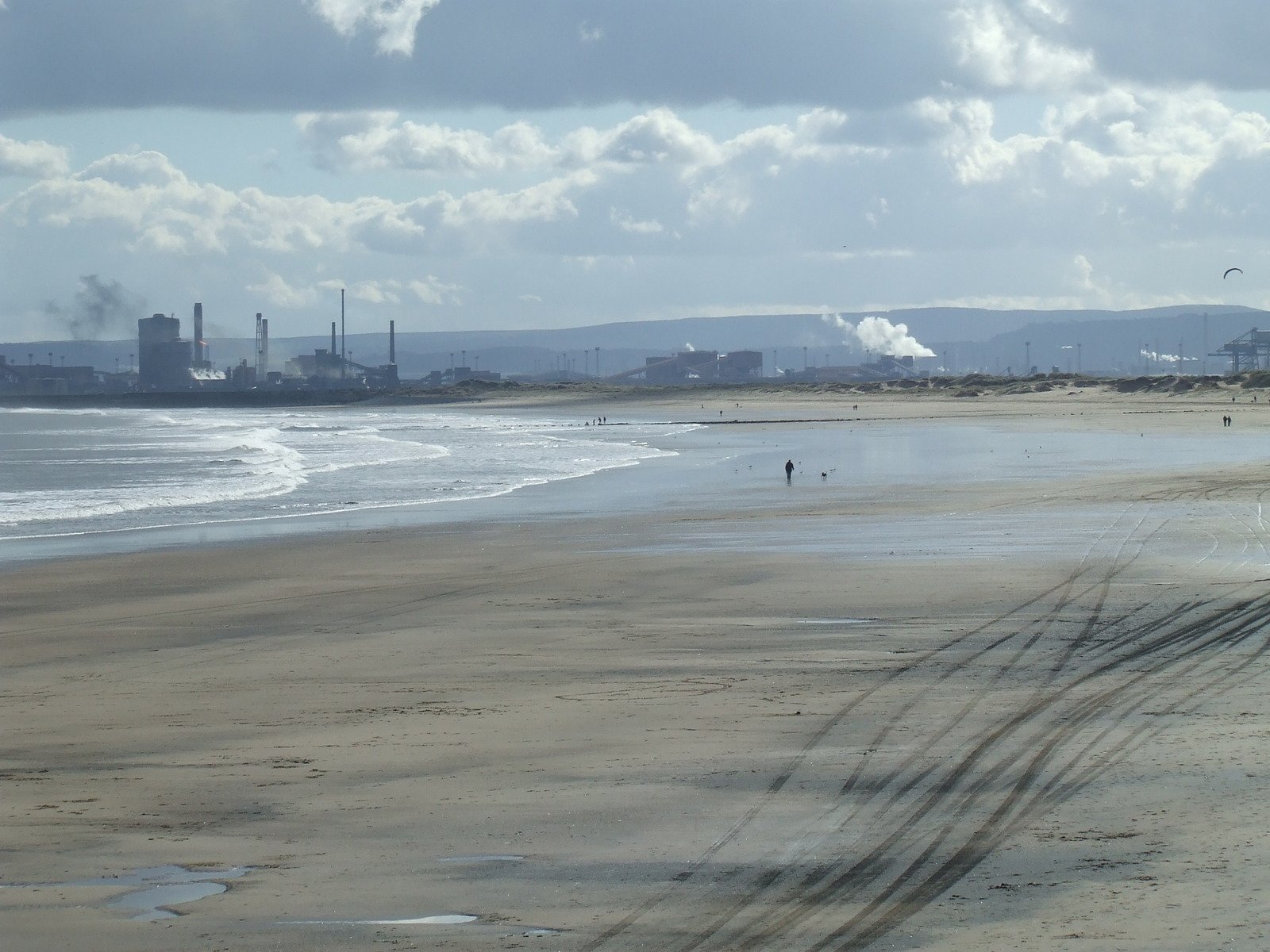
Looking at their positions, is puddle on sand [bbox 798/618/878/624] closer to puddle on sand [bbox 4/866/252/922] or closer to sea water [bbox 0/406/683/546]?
puddle on sand [bbox 4/866/252/922]

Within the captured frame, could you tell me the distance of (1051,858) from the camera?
7461mm

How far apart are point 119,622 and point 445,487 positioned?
21603 mm

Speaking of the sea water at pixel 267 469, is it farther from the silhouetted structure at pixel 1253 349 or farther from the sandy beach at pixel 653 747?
the silhouetted structure at pixel 1253 349

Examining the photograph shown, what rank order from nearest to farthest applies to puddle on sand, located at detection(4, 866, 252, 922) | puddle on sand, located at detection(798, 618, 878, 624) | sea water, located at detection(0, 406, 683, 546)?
puddle on sand, located at detection(4, 866, 252, 922), puddle on sand, located at detection(798, 618, 878, 624), sea water, located at detection(0, 406, 683, 546)

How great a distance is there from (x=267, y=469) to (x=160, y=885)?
136 ft

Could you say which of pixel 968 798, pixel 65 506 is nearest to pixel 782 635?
pixel 968 798

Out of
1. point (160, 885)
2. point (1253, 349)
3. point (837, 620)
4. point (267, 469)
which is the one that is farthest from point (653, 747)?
point (1253, 349)

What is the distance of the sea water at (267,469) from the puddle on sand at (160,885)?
2140cm

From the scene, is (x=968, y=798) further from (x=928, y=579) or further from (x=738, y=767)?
(x=928, y=579)

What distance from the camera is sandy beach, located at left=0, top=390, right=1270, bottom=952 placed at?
6902 millimetres

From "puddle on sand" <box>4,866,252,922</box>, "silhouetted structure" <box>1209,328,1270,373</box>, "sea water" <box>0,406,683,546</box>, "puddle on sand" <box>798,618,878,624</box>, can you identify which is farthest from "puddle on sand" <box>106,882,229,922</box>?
"silhouetted structure" <box>1209,328,1270,373</box>

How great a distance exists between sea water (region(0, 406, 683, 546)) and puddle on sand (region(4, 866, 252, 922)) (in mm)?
21401

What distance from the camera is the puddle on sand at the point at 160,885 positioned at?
7066mm

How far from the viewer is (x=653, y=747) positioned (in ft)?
33.1
